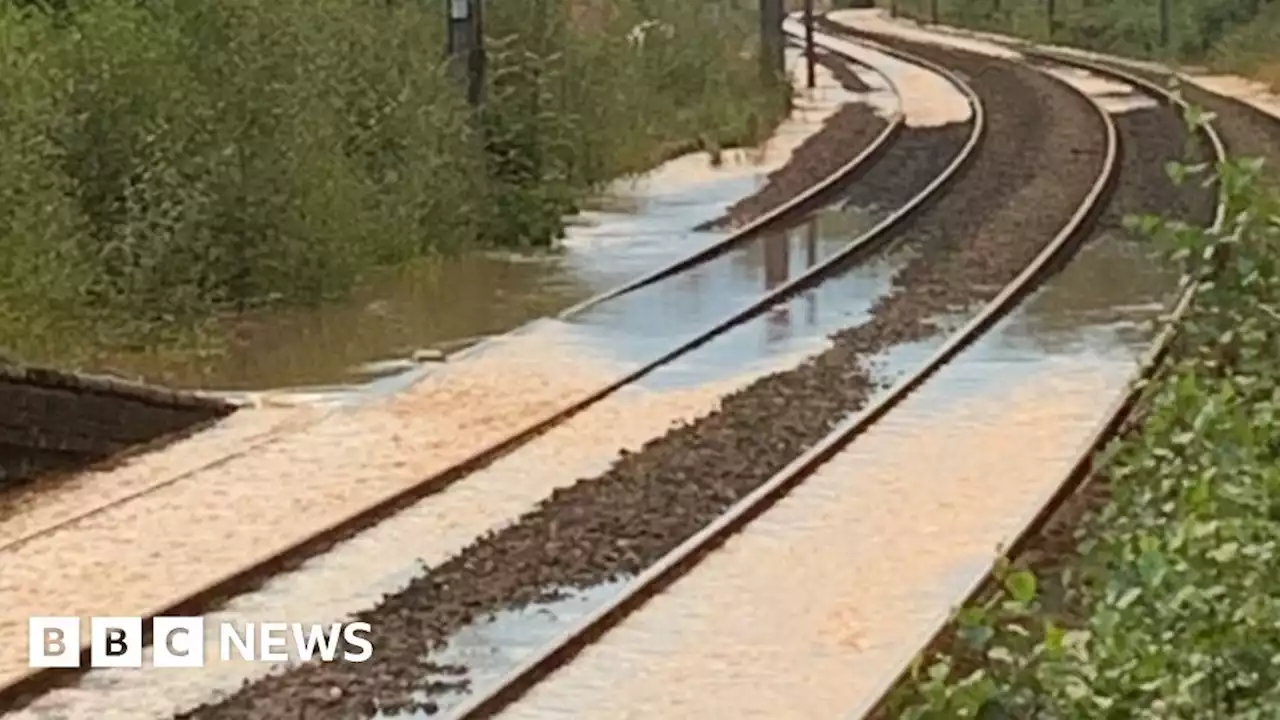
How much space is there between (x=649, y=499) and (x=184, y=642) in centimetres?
297

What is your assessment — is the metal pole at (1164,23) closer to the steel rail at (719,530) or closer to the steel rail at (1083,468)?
the steel rail at (719,530)

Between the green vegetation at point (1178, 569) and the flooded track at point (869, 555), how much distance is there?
15.4 inches

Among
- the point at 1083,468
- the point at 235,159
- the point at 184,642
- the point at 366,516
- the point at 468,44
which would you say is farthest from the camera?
the point at 468,44

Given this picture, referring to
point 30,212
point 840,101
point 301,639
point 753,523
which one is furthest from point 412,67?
point 840,101

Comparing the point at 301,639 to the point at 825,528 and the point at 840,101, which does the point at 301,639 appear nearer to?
the point at 825,528

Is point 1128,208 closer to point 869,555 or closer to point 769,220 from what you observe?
point 769,220

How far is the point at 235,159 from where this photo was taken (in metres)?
17.9

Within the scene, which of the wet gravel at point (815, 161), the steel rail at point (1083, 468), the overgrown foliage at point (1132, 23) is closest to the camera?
the steel rail at point (1083, 468)

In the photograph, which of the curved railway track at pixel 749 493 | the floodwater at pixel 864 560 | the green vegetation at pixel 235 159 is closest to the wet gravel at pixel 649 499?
the curved railway track at pixel 749 493

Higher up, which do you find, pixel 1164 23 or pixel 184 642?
pixel 1164 23

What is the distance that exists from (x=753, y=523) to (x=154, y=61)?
8650 millimetres

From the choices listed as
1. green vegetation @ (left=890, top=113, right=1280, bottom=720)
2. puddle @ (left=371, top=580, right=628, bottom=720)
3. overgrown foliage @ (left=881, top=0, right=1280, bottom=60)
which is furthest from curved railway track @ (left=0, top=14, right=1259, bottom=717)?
overgrown foliage @ (left=881, top=0, right=1280, bottom=60)

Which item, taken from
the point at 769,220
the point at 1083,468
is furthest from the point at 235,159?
the point at 1083,468

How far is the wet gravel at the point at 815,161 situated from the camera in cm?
2395
